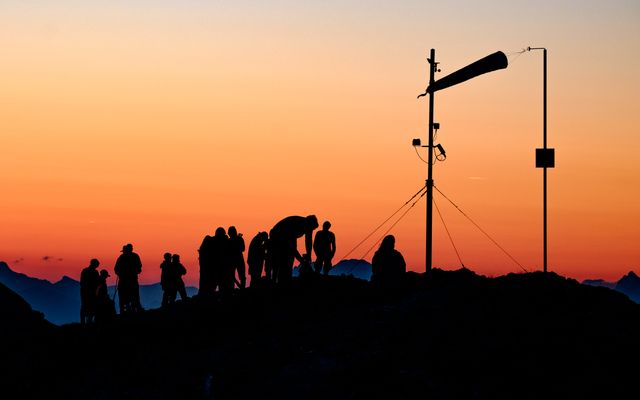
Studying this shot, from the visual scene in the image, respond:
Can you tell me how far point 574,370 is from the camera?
85.0 feet

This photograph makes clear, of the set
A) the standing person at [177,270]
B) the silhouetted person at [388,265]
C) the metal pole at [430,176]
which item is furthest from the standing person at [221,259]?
the metal pole at [430,176]

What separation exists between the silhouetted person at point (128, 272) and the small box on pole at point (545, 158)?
47.5 feet

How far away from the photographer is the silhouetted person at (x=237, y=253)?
33.6 metres

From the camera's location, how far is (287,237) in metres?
33.5

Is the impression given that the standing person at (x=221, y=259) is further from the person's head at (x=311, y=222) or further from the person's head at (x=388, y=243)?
the person's head at (x=388, y=243)

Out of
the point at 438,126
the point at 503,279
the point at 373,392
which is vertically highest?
the point at 438,126

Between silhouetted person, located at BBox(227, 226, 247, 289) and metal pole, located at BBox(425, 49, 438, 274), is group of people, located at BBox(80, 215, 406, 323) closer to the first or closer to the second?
silhouetted person, located at BBox(227, 226, 247, 289)

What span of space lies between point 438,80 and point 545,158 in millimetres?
5103

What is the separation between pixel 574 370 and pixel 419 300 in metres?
5.47

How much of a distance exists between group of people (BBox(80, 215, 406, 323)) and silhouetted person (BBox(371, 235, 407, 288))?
3 centimetres

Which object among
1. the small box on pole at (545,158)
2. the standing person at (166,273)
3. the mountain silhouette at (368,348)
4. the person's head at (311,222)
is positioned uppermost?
the small box on pole at (545,158)

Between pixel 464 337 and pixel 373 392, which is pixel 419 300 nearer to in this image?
pixel 464 337

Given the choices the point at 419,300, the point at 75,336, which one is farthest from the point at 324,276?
the point at 75,336

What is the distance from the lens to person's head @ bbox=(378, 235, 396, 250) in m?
30.9
